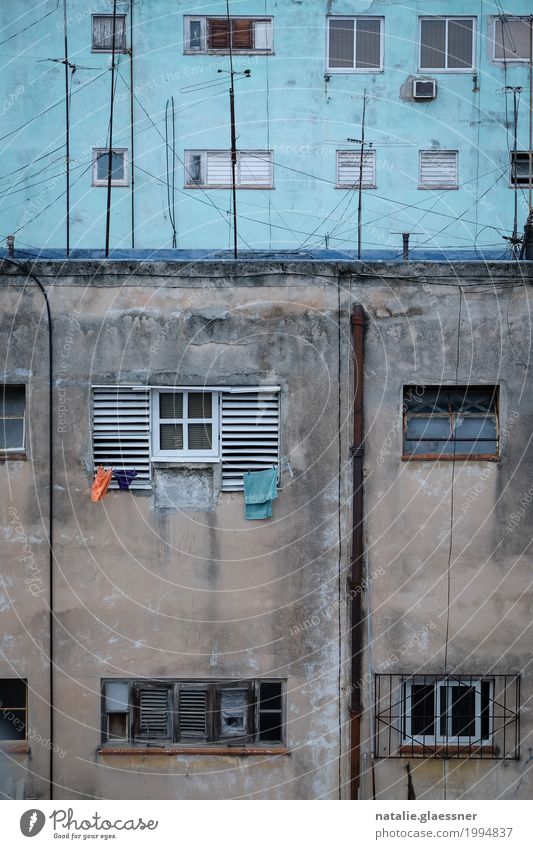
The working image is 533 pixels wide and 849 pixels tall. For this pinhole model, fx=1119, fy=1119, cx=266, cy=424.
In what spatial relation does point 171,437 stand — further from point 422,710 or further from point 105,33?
point 105,33

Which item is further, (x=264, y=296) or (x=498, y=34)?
(x=498, y=34)

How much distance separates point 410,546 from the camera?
12.2 metres

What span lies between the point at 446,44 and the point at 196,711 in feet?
67.5

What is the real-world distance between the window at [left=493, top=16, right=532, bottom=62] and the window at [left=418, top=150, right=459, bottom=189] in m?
2.70

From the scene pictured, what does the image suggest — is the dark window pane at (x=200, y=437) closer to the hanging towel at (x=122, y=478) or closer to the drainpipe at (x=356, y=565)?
the hanging towel at (x=122, y=478)

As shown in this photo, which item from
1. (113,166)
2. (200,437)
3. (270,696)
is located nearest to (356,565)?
(270,696)

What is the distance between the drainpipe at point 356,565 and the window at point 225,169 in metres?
15.9

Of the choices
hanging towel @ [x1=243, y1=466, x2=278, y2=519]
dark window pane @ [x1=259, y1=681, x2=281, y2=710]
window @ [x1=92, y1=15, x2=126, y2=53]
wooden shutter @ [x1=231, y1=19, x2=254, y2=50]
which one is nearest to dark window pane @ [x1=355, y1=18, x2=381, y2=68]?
wooden shutter @ [x1=231, y1=19, x2=254, y2=50]

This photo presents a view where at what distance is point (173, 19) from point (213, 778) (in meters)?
20.4

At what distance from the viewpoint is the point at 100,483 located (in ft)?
39.8

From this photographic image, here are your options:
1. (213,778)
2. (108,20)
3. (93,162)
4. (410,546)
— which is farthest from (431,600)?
(108,20)

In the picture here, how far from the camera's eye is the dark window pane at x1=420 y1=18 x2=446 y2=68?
90.9ft

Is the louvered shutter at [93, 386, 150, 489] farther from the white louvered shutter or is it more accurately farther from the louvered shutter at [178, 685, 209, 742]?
the white louvered shutter

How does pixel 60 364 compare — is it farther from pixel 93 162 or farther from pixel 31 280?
pixel 93 162
